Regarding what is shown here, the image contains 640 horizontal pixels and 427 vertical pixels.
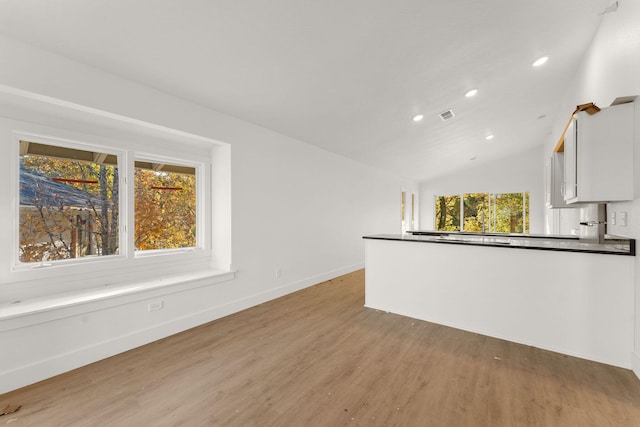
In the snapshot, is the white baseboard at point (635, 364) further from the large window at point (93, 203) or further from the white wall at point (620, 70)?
the large window at point (93, 203)

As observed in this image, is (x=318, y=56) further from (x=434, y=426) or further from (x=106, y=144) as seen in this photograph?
(x=434, y=426)

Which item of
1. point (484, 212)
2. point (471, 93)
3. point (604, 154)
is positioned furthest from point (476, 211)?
point (604, 154)

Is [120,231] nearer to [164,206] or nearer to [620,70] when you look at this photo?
[164,206]

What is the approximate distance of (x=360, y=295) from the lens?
4102mm

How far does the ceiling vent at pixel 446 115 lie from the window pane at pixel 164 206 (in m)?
3.74

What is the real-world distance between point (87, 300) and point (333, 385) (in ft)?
6.82

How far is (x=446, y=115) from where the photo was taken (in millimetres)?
4312

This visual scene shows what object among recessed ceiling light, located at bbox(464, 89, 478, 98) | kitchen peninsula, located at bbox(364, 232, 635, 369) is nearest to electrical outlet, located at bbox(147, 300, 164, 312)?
kitchen peninsula, located at bbox(364, 232, 635, 369)

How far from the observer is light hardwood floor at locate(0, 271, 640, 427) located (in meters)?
1.66

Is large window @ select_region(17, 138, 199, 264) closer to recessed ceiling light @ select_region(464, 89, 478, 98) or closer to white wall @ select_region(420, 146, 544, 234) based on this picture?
recessed ceiling light @ select_region(464, 89, 478, 98)

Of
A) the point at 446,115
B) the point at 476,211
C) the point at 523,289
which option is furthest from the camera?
the point at 476,211

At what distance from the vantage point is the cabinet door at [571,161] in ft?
7.75

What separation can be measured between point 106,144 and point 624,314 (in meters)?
4.76

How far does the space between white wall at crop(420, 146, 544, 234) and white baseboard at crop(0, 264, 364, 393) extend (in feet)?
24.9
